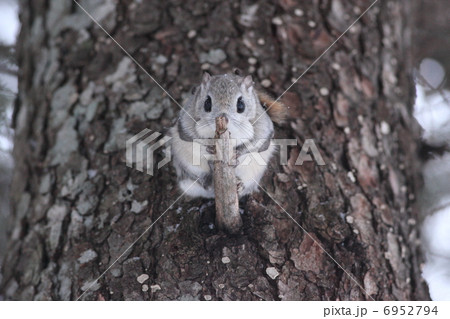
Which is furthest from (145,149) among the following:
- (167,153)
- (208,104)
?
(208,104)

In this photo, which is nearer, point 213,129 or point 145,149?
point 213,129

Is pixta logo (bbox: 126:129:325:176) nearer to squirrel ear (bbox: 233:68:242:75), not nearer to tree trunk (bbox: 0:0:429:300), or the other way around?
tree trunk (bbox: 0:0:429:300)

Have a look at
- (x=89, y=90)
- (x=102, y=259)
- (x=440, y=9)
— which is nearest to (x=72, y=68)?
(x=89, y=90)

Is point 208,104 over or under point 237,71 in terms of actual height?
under

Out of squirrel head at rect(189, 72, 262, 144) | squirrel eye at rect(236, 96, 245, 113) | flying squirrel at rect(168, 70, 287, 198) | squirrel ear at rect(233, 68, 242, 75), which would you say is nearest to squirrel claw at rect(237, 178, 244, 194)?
flying squirrel at rect(168, 70, 287, 198)

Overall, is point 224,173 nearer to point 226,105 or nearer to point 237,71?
point 226,105

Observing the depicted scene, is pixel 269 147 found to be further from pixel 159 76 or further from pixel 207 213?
pixel 159 76

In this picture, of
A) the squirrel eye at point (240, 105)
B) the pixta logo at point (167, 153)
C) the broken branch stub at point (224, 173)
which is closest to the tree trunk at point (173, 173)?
the pixta logo at point (167, 153)

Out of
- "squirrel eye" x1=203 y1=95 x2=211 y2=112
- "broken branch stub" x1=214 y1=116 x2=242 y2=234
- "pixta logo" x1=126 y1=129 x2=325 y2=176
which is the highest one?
"squirrel eye" x1=203 y1=95 x2=211 y2=112
